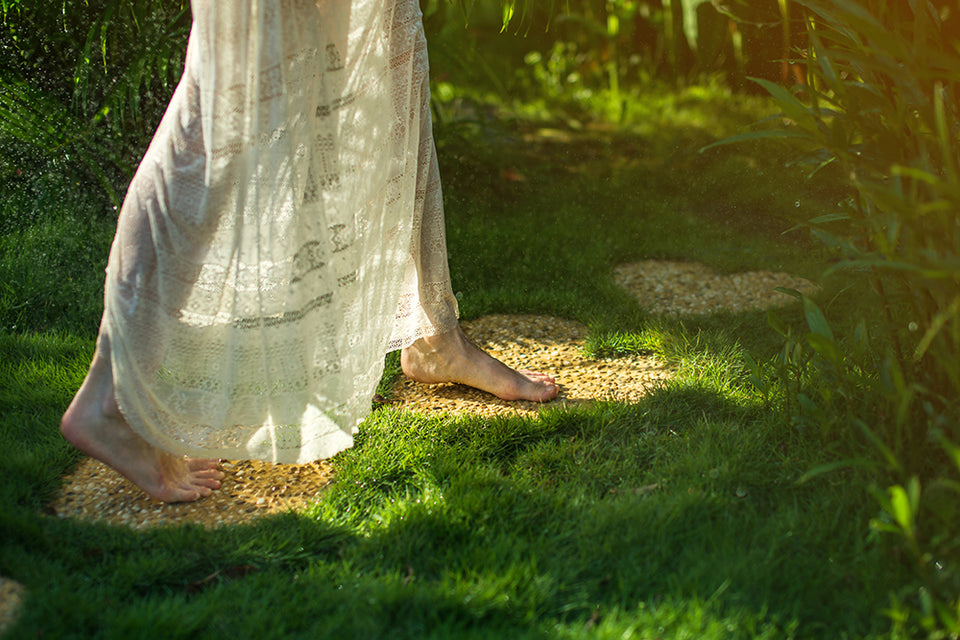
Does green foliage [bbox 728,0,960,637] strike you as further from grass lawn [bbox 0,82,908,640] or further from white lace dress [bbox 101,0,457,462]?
white lace dress [bbox 101,0,457,462]

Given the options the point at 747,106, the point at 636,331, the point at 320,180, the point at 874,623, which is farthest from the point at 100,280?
the point at 747,106

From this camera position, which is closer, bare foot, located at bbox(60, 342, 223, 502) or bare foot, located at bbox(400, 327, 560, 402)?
bare foot, located at bbox(60, 342, 223, 502)

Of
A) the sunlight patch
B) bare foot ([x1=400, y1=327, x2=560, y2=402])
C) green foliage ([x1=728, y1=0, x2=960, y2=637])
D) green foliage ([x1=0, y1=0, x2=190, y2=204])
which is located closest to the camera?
green foliage ([x1=728, y1=0, x2=960, y2=637])

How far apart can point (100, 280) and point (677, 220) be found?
251 cm

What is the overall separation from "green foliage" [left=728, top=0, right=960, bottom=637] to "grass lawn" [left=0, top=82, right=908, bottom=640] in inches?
4.1

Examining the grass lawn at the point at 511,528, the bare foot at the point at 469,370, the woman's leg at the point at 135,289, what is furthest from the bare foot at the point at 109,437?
the bare foot at the point at 469,370

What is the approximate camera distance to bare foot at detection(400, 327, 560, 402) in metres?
2.41

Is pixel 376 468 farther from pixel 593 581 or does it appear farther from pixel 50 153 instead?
pixel 50 153

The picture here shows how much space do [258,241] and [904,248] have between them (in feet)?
4.54

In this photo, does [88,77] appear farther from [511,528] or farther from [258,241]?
[511,528]

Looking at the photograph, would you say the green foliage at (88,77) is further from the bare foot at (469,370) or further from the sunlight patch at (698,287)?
the sunlight patch at (698,287)

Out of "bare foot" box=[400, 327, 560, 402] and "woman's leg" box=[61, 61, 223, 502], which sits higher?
"woman's leg" box=[61, 61, 223, 502]

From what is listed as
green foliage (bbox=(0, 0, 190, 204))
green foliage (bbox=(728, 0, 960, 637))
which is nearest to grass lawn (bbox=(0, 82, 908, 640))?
green foliage (bbox=(728, 0, 960, 637))

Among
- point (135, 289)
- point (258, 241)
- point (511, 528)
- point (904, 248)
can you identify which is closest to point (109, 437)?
point (135, 289)
